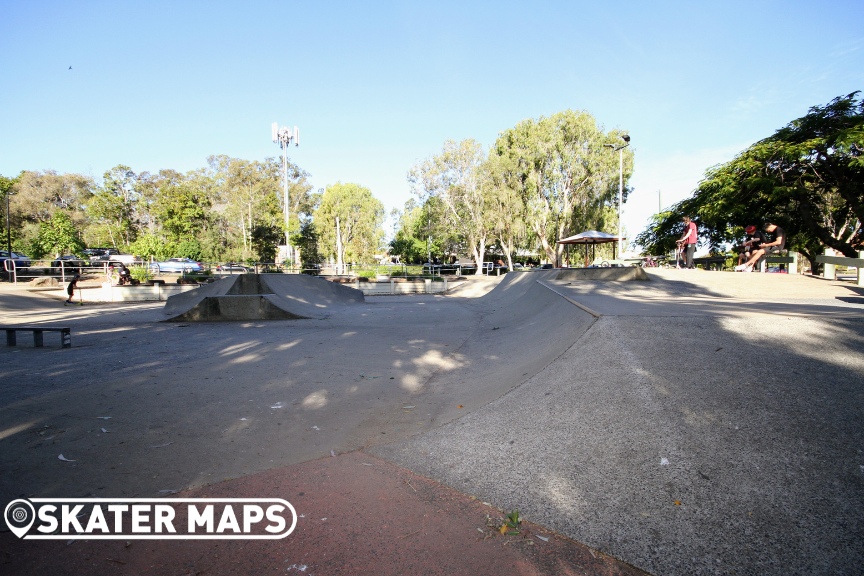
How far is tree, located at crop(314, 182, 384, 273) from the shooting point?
52.9 metres

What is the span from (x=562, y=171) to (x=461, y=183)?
952 cm

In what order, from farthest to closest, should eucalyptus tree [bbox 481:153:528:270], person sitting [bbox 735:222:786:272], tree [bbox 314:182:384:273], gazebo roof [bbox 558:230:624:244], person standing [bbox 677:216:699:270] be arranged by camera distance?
tree [bbox 314:182:384:273] → eucalyptus tree [bbox 481:153:528:270] → gazebo roof [bbox 558:230:624:244] → person standing [bbox 677:216:699:270] → person sitting [bbox 735:222:786:272]

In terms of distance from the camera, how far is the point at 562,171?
3384 cm

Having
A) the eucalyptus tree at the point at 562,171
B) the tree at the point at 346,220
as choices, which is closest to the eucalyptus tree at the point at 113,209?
the tree at the point at 346,220

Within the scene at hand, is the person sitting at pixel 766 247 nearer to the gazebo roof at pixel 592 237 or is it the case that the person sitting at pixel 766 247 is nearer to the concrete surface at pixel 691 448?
the gazebo roof at pixel 592 237

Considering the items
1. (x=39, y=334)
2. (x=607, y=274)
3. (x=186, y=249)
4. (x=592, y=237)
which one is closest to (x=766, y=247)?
(x=607, y=274)

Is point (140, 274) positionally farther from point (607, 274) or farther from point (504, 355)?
point (504, 355)

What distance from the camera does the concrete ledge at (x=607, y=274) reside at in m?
14.0

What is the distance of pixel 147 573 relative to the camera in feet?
6.87

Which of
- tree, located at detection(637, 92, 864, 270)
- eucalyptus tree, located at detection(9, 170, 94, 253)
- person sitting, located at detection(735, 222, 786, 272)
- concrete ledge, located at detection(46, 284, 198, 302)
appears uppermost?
eucalyptus tree, located at detection(9, 170, 94, 253)

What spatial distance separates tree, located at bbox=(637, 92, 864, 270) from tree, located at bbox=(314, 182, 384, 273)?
39234mm

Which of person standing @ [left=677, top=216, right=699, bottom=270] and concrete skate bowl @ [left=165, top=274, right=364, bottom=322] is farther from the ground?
person standing @ [left=677, top=216, right=699, bottom=270]

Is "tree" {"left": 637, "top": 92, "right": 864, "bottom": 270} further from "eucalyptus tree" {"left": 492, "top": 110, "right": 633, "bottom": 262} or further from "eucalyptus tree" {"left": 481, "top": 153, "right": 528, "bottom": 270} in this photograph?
"eucalyptus tree" {"left": 481, "top": 153, "right": 528, "bottom": 270}

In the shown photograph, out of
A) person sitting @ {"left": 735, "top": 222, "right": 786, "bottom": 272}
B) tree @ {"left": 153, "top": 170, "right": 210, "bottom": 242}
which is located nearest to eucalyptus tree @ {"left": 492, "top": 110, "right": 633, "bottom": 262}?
person sitting @ {"left": 735, "top": 222, "right": 786, "bottom": 272}
